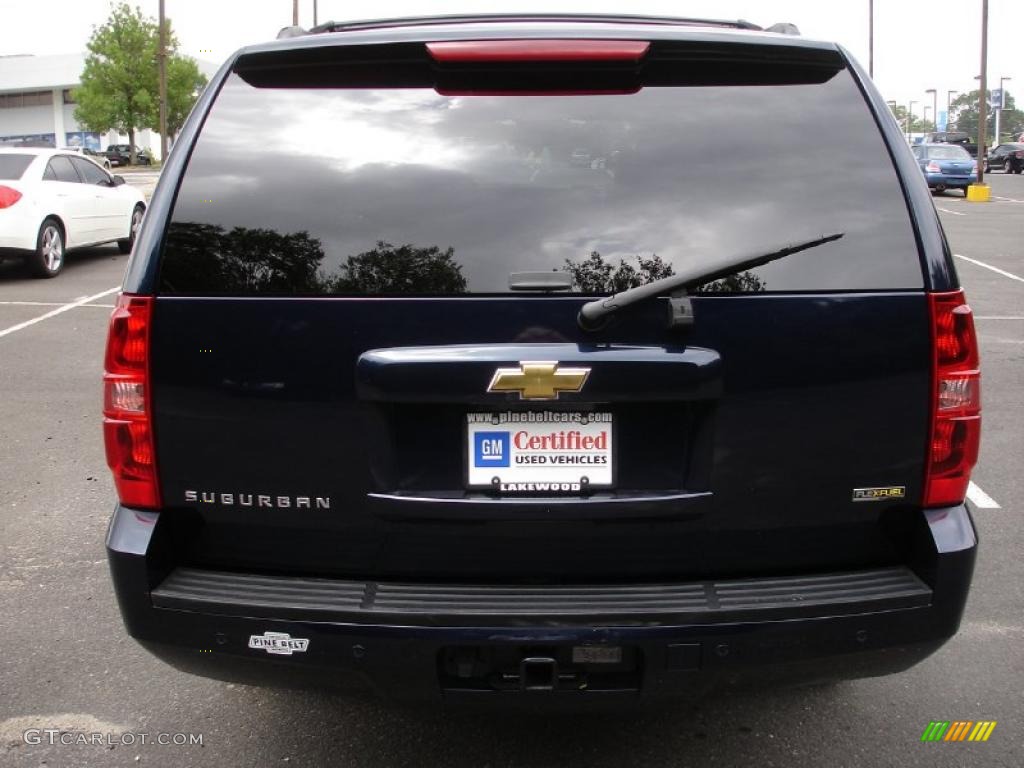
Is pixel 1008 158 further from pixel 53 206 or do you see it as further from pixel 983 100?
pixel 53 206

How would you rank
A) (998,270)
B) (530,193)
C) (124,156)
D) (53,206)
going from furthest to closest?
(124,156) → (998,270) → (53,206) → (530,193)

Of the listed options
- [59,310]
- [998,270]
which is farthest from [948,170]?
[59,310]

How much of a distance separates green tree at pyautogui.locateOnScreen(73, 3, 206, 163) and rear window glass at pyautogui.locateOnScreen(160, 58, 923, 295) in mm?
70045

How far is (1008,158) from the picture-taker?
50.8m

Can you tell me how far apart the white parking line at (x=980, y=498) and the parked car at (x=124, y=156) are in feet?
239

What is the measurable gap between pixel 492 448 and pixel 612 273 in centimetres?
50

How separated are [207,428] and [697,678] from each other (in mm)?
1315

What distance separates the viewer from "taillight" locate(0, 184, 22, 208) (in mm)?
12422

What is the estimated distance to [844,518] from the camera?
2418 millimetres

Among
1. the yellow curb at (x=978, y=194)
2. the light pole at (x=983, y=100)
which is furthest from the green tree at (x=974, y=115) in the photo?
the yellow curb at (x=978, y=194)

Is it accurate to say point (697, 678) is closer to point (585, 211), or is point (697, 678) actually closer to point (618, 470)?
point (618, 470)

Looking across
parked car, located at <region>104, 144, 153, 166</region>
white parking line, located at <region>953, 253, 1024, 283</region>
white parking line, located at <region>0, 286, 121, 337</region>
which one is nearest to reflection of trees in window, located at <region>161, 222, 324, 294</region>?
white parking line, located at <region>0, 286, 121, 337</region>

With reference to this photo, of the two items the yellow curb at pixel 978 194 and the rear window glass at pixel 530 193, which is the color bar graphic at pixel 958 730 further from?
the yellow curb at pixel 978 194

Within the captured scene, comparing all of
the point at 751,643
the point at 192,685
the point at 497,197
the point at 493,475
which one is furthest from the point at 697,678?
the point at 192,685
